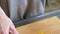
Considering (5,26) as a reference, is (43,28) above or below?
below

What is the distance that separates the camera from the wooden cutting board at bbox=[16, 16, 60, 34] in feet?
4.11

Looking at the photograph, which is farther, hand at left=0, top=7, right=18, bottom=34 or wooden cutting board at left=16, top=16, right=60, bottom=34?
wooden cutting board at left=16, top=16, right=60, bottom=34

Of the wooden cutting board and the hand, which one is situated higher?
the hand

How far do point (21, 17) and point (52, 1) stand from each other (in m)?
0.58

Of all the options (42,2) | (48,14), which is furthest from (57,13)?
(42,2)

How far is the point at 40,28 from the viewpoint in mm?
1298

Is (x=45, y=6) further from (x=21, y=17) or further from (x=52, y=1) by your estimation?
(x=21, y=17)

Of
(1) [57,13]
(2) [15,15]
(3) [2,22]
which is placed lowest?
(1) [57,13]

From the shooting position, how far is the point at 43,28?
1.30 m

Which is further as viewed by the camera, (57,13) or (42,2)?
(57,13)

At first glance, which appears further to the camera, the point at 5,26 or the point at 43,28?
the point at 43,28

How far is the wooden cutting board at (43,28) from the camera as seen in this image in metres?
1.25

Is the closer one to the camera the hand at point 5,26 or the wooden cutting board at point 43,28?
the hand at point 5,26

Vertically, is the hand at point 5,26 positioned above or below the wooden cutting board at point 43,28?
above
